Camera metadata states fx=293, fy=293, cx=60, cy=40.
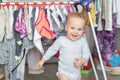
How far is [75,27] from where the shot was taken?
2.53 m

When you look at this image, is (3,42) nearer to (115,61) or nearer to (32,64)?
(32,64)

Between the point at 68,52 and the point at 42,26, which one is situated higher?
the point at 42,26

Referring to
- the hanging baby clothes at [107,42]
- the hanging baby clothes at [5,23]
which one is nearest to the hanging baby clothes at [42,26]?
the hanging baby clothes at [5,23]

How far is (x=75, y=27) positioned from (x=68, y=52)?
23cm

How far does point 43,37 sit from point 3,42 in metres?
0.36

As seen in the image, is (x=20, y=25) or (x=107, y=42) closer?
(x=20, y=25)

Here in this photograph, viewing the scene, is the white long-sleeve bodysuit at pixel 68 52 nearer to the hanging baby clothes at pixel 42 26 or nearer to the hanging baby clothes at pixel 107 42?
the hanging baby clothes at pixel 42 26

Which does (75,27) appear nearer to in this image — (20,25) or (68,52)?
(68,52)

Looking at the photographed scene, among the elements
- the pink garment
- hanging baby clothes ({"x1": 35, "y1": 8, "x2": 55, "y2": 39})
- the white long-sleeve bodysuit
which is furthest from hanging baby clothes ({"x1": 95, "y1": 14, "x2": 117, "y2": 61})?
the pink garment

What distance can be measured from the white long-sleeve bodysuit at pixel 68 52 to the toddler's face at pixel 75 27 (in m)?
0.07

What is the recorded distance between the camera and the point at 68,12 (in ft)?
8.54

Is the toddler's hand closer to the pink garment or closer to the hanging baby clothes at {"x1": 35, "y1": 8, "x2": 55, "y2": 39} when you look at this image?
the hanging baby clothes at {"x1": 35, "y1": 8, "x2": 55, "y2": 39}

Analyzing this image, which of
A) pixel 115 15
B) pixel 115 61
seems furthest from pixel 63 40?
pixel 115 61

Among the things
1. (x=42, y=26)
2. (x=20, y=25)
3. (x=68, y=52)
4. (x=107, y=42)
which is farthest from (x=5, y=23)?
(x=107, y=42)
